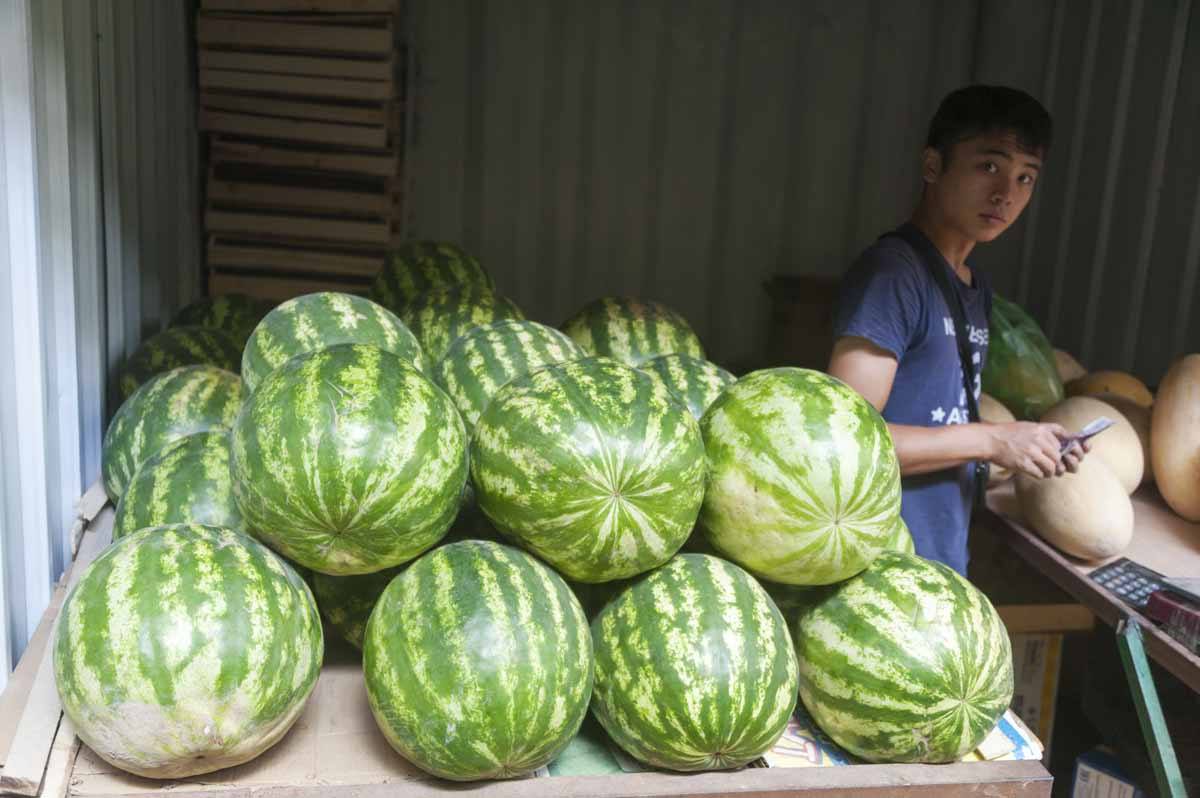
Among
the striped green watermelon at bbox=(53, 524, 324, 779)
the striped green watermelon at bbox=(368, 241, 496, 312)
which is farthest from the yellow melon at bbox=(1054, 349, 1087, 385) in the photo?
the striped green watermelon at bbox=(53, 524, 324, 779)

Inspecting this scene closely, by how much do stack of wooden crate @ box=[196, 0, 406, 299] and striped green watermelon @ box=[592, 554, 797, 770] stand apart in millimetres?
3450

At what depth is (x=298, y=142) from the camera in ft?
15.8

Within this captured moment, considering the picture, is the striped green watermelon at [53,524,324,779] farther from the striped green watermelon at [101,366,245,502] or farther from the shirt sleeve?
the shirt sleeve

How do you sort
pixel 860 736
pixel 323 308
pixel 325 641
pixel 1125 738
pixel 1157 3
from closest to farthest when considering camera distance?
1. pixel 860 736
2. pixel 325 641
3. pixel 323 308
4. pixel 1125 738
5. pixel 1157 3

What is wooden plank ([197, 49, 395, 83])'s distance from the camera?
4551 mm

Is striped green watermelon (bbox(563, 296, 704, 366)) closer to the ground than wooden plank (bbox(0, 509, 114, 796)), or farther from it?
farther from it

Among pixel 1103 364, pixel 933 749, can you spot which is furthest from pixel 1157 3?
pixel 933 749

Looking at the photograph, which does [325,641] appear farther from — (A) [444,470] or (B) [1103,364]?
(B) [1103,364]

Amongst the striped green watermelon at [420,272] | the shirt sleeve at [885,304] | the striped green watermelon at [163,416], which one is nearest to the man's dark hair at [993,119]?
the shirt sleeve at [885,304]

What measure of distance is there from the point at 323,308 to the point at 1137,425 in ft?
9.90

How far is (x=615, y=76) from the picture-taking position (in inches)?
221

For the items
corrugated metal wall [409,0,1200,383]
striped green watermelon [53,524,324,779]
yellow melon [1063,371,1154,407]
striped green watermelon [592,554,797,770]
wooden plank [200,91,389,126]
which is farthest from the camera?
corrugated metal wall [409,0,1200,383]

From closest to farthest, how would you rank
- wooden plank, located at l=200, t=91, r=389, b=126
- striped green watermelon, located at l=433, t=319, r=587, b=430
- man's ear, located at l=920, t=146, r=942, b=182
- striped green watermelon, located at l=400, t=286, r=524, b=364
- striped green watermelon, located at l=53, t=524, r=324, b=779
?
striped green watermelon, located at l=53, t=524, r=324, b=779, striped green watermelon, located at l=433, t=319, r=587, b=430, striped green watermelon, located at l=400, t=286, r=524, b=364, man's ear, located at l=920, t=146, r=942, b=182, wooden plank, located at l=200, t=91, r=389, b=126

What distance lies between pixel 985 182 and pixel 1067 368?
190 cm
